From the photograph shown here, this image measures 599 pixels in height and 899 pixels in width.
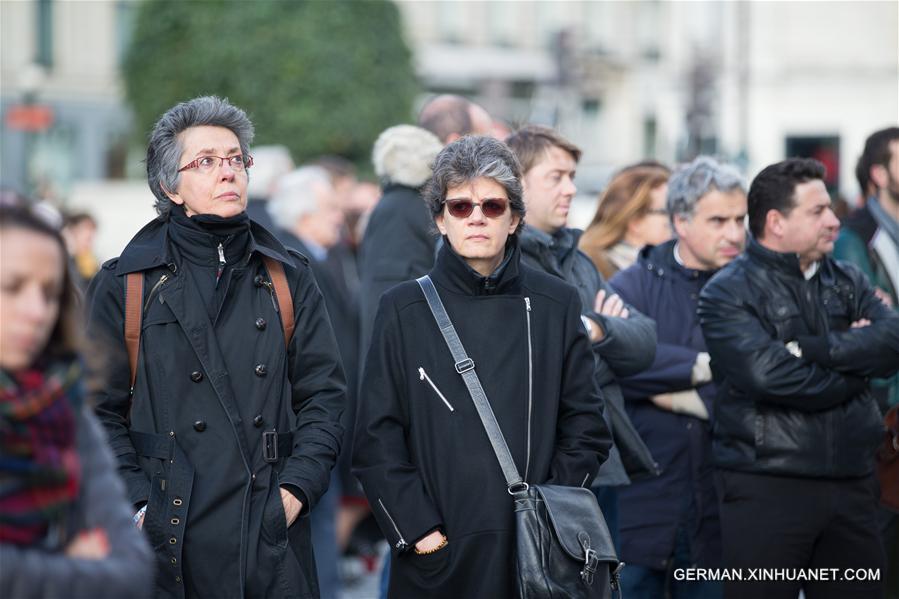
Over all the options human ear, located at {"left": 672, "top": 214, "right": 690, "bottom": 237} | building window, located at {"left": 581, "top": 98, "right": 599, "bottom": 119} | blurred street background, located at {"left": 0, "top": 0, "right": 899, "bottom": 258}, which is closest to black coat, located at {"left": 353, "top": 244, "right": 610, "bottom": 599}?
human ear, located at {"left": 672, "top": 214, "right": 690, "bottom": 237}

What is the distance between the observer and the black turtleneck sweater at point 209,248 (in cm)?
464

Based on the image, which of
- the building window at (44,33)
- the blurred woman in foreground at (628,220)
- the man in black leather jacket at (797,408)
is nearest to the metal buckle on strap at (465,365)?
the man in black leather jacket at (797,408)

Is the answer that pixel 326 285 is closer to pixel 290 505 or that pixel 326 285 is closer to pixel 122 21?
pixel 290 505

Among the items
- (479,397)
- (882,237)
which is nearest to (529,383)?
(479,397)

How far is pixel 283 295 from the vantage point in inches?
187

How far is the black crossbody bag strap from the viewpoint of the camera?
4.55m

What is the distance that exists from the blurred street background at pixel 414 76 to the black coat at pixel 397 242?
3.01 m

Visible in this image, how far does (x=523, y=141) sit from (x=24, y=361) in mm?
3418

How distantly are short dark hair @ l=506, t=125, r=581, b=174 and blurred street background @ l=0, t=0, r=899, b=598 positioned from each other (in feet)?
13.6

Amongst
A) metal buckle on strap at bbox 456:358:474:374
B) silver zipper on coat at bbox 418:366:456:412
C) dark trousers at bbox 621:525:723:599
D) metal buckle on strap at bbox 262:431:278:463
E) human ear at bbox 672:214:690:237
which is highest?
human ear at bbox 672:214:690:237

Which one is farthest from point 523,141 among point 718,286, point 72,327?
point 72,327

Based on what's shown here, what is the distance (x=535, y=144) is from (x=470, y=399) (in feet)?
5.81

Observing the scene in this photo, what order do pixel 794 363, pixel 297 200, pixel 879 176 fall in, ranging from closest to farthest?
1. pixel 794 363
2. pixel 879 176
3. pixel 297 200

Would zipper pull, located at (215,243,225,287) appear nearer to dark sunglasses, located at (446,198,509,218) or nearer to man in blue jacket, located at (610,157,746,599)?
dark sunglasses, located at (446,198,509,218)
